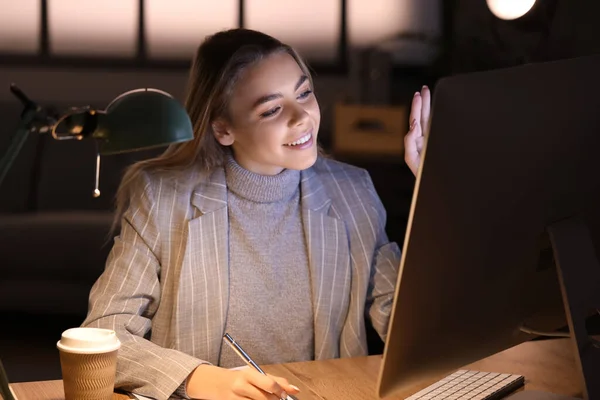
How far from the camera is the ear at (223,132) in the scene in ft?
6.28

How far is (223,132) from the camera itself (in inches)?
75.7

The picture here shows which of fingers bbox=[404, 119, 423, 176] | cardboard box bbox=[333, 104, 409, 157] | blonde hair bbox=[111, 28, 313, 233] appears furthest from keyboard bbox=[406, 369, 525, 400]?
cardboard box bbox=[333, 104, 409, 157]

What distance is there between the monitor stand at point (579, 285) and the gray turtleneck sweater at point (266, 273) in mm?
806

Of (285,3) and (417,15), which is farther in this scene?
(417,15)

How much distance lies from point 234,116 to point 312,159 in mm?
196

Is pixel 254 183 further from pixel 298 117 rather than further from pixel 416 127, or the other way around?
pixel 416 127

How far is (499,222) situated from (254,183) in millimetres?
896

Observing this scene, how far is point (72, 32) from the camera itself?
3.42 metres

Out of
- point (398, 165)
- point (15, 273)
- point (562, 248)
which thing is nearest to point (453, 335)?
point (562, 248)

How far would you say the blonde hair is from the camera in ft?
6.18

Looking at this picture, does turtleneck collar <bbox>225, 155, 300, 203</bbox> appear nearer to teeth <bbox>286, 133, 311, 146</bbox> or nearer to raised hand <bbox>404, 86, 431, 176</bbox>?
teeth <bbox>286, 133, 311, 146</bbox>

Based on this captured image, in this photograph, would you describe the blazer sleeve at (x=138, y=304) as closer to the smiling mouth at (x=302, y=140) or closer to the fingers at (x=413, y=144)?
the smiling mouth at (x=302, y=140)

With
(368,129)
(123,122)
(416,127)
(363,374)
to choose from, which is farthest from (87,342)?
(368,129)

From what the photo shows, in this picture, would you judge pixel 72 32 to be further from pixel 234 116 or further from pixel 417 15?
pixel 234 116
